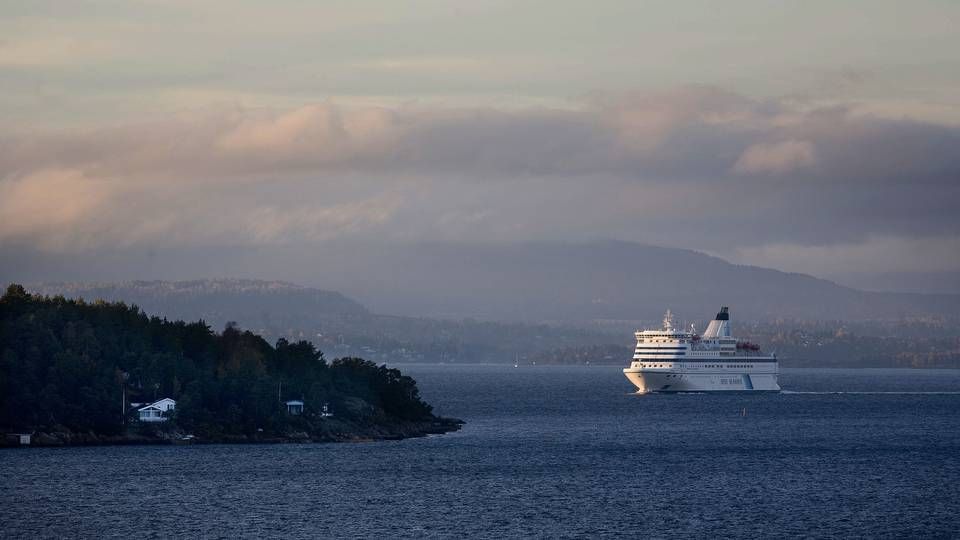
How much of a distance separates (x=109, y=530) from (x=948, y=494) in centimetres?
4939

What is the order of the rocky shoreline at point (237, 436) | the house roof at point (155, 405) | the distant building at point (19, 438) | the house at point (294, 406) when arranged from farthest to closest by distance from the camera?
the house at point (294, 406) < the house roof at point (155, 405) < the rocky shoreline at point (237, 436) < the distant building at point (19, 438)

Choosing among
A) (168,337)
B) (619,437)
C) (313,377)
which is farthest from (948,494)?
(168,337)

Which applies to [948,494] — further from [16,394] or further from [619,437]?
[16,394]

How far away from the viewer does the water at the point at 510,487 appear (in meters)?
78.6

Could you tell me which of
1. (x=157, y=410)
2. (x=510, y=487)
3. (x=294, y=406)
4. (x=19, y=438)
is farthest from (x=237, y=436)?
(x=510, y=487)

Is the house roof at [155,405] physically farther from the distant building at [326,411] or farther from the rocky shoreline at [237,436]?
the distant building at [326,411]

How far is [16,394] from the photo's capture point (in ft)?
398

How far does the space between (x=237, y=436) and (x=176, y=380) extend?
8954mm

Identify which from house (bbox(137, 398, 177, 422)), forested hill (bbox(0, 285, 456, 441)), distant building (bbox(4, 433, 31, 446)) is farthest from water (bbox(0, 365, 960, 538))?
house (bbox(137, 398, 177, 422))

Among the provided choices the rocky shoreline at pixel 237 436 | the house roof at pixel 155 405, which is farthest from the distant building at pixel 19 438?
the house roof at pixel 155 405

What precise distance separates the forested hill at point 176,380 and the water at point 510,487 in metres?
6.02

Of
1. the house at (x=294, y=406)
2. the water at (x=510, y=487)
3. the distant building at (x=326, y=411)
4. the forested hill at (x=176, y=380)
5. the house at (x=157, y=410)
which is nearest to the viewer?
the water at (x=510, y=487)

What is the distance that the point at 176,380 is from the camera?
131m

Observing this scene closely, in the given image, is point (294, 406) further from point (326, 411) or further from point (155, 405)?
point (155, 405)
